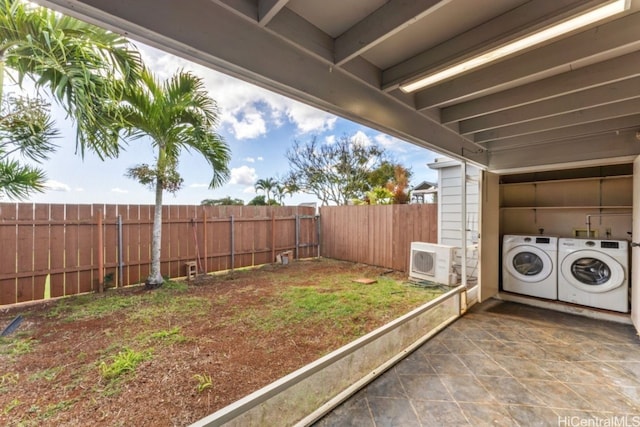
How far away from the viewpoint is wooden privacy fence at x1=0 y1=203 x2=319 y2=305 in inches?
130

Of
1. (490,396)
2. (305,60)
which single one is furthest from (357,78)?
(490,396)

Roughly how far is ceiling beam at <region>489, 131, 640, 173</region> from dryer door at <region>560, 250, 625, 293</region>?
107 centimetres

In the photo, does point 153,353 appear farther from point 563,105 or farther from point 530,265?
point 530,265

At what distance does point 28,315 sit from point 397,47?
4448 mm

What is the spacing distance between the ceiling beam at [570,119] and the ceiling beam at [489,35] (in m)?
1.66

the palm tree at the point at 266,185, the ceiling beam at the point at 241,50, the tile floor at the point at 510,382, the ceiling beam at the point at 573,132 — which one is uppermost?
the palm tree at the point at 266,185

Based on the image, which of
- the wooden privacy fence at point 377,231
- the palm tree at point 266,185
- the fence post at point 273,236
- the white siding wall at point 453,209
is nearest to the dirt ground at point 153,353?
the white siding wall at point 453,209

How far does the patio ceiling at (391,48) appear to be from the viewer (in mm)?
984

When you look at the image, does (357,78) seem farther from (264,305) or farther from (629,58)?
(264,305)

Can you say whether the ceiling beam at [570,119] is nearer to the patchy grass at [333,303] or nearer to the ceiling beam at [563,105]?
the ceiling beam at [563,105]

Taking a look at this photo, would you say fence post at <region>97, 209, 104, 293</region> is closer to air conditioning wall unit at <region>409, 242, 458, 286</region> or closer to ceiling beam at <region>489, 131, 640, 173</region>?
air conditioning wall unit at <region>409, 242, 458, 286</region>

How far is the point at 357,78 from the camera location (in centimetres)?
157

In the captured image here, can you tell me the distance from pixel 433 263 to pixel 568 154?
85.2 inches

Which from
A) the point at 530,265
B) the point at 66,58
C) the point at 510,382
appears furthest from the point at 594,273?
the point at 66,58
